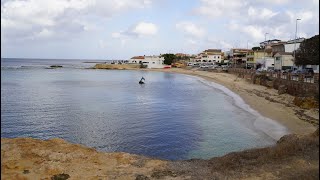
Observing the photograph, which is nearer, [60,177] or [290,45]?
[60,177]

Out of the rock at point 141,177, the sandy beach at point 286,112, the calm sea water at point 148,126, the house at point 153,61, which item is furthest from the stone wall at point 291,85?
the house at point 153,61

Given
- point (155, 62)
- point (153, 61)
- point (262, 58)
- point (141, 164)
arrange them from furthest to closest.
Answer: point (153, 61)
point (155, 62)
point (262, 58)
point (141, 164)

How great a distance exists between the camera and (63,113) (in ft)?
114

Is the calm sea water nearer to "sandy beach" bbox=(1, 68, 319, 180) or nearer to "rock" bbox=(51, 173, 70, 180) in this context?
"sandy beach" bbox=(1, 68, 319, 180)

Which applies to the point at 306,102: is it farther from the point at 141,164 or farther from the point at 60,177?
the point at 60,177

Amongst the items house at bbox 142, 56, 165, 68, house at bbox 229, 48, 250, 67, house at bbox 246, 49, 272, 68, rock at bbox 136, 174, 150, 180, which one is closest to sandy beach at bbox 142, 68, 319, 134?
rock at bbox 136, 174, 150, 180

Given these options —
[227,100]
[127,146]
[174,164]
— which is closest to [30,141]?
[127,146]

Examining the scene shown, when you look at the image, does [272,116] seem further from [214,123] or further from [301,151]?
[301,151]

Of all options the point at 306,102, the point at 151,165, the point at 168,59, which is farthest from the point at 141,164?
the point at 168,59

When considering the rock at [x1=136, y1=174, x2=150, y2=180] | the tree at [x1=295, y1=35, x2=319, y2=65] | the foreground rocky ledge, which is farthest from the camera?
the tree at [x1=295, y1=35, x2=319, y2=65]

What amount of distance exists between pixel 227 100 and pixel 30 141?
3253cm

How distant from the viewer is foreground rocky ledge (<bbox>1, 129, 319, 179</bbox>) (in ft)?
47.4

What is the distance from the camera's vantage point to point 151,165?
16.7m

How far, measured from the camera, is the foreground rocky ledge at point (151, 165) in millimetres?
14453
